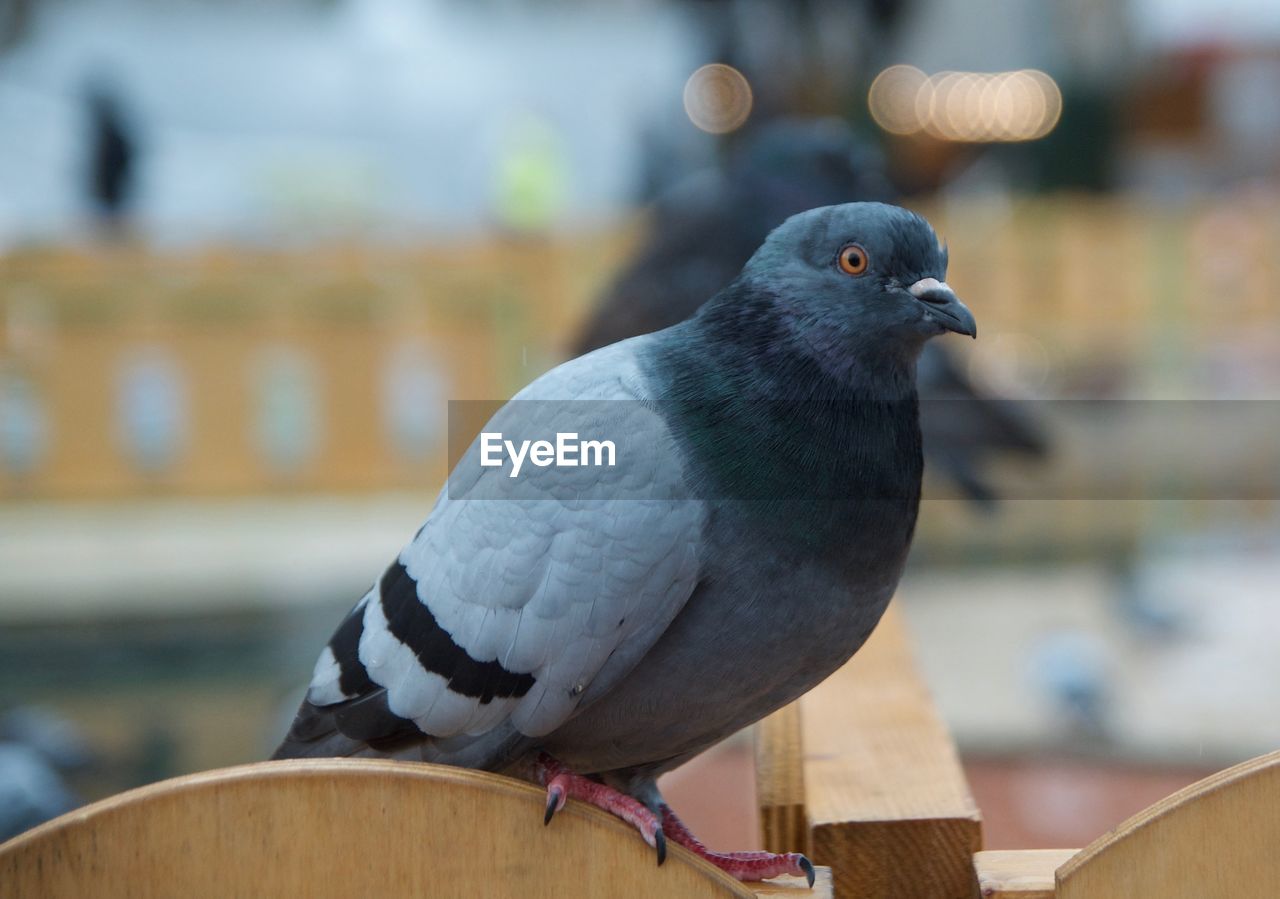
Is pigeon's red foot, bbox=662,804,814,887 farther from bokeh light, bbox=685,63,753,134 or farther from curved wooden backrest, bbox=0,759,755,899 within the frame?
bokeh light, bbox=685,63,753,134

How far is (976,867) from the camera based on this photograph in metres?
1.11

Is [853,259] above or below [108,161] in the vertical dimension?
Answer: below

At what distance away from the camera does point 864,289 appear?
1.12 m

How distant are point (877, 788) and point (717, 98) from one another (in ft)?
24.1

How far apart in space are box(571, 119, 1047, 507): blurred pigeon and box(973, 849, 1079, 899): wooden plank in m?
1.25

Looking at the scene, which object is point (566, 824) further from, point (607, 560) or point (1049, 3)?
point (1049, 3)

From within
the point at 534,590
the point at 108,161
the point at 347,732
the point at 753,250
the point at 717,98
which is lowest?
the point at 347,732

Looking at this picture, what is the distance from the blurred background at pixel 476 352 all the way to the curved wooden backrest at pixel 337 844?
133cm

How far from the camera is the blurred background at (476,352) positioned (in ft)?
9.85

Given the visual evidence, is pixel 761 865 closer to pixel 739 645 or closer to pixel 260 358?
pixel 739 645

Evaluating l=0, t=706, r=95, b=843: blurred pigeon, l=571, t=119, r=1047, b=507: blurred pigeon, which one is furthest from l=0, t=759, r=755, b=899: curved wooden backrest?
l=571, t=119, r=1047, b=507: blurred pigeon

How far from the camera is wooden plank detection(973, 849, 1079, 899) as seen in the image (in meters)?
1.03

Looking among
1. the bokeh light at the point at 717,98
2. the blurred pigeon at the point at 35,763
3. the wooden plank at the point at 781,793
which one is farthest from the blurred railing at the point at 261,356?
the wooden plank at the point at 781,793

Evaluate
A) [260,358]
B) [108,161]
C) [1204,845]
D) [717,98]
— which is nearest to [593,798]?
[1204,845]
